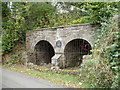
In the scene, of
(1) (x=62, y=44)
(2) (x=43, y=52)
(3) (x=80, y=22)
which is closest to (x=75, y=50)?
(1) (x=62, y=44)

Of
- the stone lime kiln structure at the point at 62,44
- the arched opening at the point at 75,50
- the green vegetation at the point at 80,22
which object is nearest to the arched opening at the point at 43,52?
the stone lime kiln structure at the point at 62,44

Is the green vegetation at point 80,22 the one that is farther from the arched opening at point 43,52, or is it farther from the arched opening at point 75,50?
the arched opening at point 75,50

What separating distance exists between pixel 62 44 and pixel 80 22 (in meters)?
2.23

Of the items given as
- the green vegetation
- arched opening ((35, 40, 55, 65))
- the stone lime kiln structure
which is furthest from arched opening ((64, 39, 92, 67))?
arched opening ((35, 40, 55, 65))

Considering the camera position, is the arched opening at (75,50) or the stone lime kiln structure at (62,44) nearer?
the stone lime kiln structure at (62,44)

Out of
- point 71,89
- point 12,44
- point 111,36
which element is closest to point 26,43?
point 12,44

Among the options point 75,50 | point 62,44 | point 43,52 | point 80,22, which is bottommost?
point 43,52

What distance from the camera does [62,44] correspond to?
762 cm

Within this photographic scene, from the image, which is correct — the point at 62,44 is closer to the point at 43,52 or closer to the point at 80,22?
the point at 80,22

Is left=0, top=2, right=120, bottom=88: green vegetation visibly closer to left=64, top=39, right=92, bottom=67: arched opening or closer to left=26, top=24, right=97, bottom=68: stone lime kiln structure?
left=26, top=24, right=97, bottom=68: stone lime kiln structure

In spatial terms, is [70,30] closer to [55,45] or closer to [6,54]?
[55,45]

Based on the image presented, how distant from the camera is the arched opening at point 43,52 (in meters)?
9.53

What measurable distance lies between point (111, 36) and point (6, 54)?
7965mm

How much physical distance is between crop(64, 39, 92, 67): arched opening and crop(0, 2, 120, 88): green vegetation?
1.54 m
